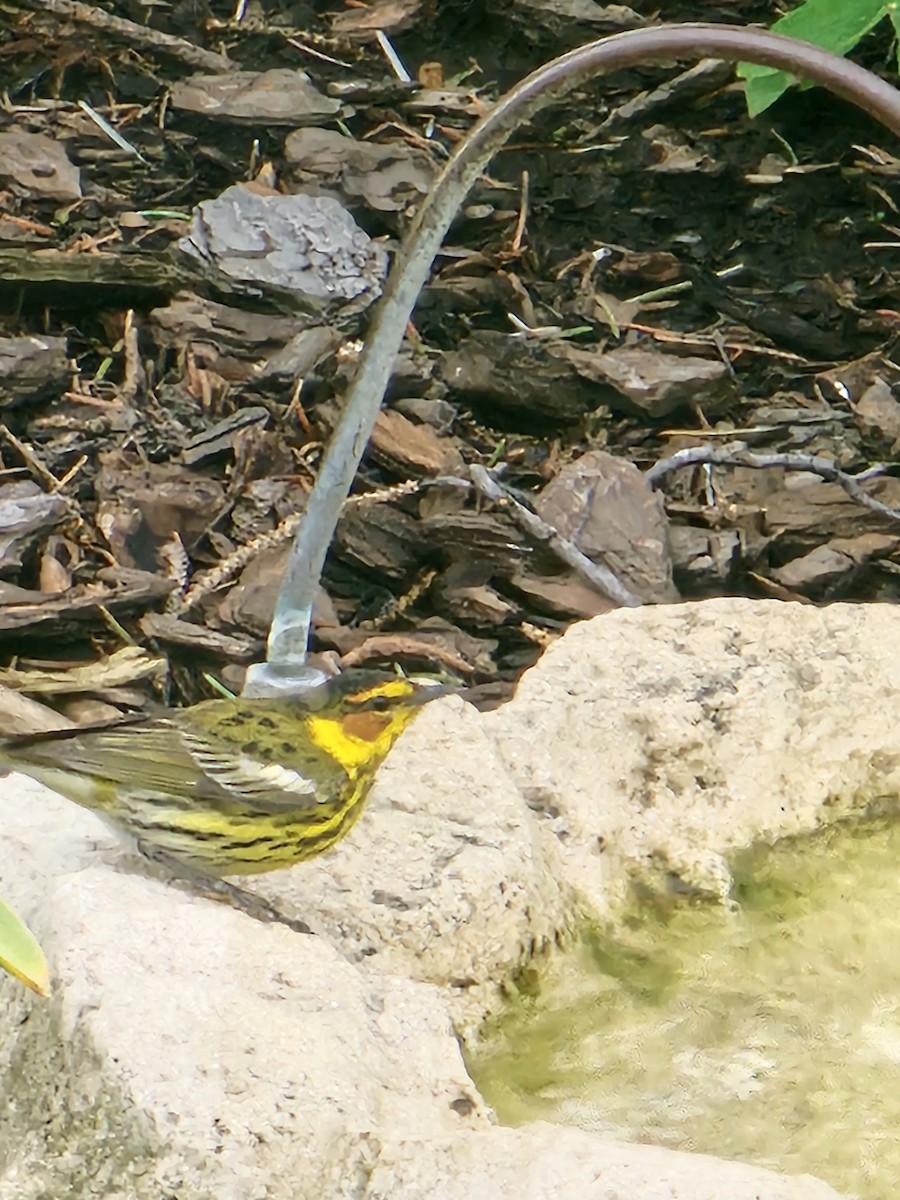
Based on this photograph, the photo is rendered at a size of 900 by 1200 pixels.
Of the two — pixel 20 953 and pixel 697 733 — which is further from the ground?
pixel 20 953

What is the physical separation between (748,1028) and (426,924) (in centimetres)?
59

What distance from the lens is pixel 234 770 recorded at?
10.6 ft

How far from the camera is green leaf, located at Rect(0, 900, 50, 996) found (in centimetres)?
208

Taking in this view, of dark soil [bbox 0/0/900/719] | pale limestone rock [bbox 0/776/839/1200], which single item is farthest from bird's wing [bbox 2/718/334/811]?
dark soil [bbox 0/0/900/719]

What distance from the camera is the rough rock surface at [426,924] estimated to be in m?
2.11

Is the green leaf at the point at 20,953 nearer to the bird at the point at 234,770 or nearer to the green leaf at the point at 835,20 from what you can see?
the bird at the point at 234,770

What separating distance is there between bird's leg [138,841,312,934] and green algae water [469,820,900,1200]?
0.41 meters

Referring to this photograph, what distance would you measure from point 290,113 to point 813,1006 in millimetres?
4025

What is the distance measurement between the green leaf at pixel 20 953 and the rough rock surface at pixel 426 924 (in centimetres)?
11

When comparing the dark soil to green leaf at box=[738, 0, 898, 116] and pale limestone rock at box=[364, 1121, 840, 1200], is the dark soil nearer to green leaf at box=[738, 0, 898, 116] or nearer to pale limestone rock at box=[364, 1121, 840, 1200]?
green leaf at box=[738, 0, 898, 116]

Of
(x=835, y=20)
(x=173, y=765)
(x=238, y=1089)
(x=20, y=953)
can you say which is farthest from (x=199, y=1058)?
(x=835, y=20)

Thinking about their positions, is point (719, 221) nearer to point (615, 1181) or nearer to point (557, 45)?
point (557, 45)

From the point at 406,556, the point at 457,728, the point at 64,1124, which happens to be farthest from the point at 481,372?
the point at 64,1124

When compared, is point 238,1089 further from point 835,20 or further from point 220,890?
point 835,20
